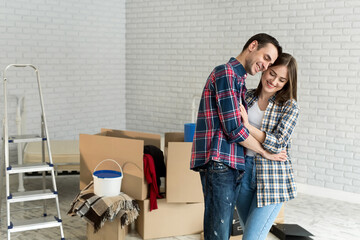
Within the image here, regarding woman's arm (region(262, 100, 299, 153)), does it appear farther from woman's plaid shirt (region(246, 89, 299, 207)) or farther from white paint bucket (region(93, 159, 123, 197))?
white paint bucket (region(93, 159, 123, 197))

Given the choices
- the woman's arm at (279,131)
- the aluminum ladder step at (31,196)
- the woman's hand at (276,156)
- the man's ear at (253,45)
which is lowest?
the aluminum ladder step at (31,196)

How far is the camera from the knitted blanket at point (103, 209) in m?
3.13

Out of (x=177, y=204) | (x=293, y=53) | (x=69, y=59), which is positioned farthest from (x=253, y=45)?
(x=69, y=59)

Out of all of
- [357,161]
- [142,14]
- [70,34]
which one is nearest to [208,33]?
[142,14]

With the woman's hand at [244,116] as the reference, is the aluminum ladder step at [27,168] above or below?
below

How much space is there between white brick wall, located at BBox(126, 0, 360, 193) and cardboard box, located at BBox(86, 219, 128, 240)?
2.41 metres

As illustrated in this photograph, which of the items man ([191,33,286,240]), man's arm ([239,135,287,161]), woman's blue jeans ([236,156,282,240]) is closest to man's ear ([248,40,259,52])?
man ([191,33,286,240])

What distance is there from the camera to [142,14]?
5.96 metres

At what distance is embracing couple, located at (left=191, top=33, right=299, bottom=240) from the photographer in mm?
1889

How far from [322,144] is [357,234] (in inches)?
46.6

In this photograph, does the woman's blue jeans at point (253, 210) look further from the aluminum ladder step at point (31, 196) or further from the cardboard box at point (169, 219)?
the aluminum ladder step at point (31, 196)

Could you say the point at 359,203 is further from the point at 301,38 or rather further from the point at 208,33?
the point at 208,33

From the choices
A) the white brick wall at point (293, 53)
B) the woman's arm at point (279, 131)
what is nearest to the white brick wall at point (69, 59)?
the white brick wall at point (293, 53)

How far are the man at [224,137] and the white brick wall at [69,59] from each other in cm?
347
